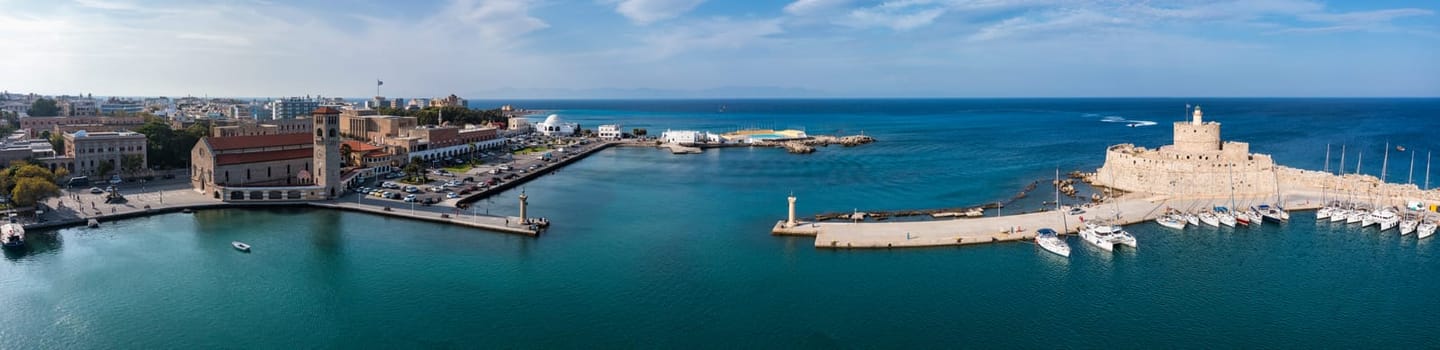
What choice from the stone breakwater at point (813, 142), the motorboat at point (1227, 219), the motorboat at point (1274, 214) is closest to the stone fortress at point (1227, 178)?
the motorboat at point (1274, 214)

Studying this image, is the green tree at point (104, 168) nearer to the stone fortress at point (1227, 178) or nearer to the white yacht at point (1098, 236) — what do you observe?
the white yacht at point (1098, 236)

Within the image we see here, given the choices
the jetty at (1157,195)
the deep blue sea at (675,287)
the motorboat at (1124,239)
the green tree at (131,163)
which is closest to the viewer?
the deep blue sea at (675,287)

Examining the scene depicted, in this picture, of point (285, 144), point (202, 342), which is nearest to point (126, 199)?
point (285, 144)

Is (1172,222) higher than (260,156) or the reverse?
the reverse

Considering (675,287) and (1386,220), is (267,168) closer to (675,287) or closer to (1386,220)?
(675,287)

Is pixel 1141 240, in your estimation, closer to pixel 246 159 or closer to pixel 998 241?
pixel 998 241

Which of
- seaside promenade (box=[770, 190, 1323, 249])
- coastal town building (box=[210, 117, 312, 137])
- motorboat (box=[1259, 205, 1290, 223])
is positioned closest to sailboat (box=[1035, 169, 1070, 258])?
seaside promenade (box=[770, 190, 1323, 249])

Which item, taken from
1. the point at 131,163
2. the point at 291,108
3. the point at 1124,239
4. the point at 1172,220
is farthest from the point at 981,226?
the point at 291,108
